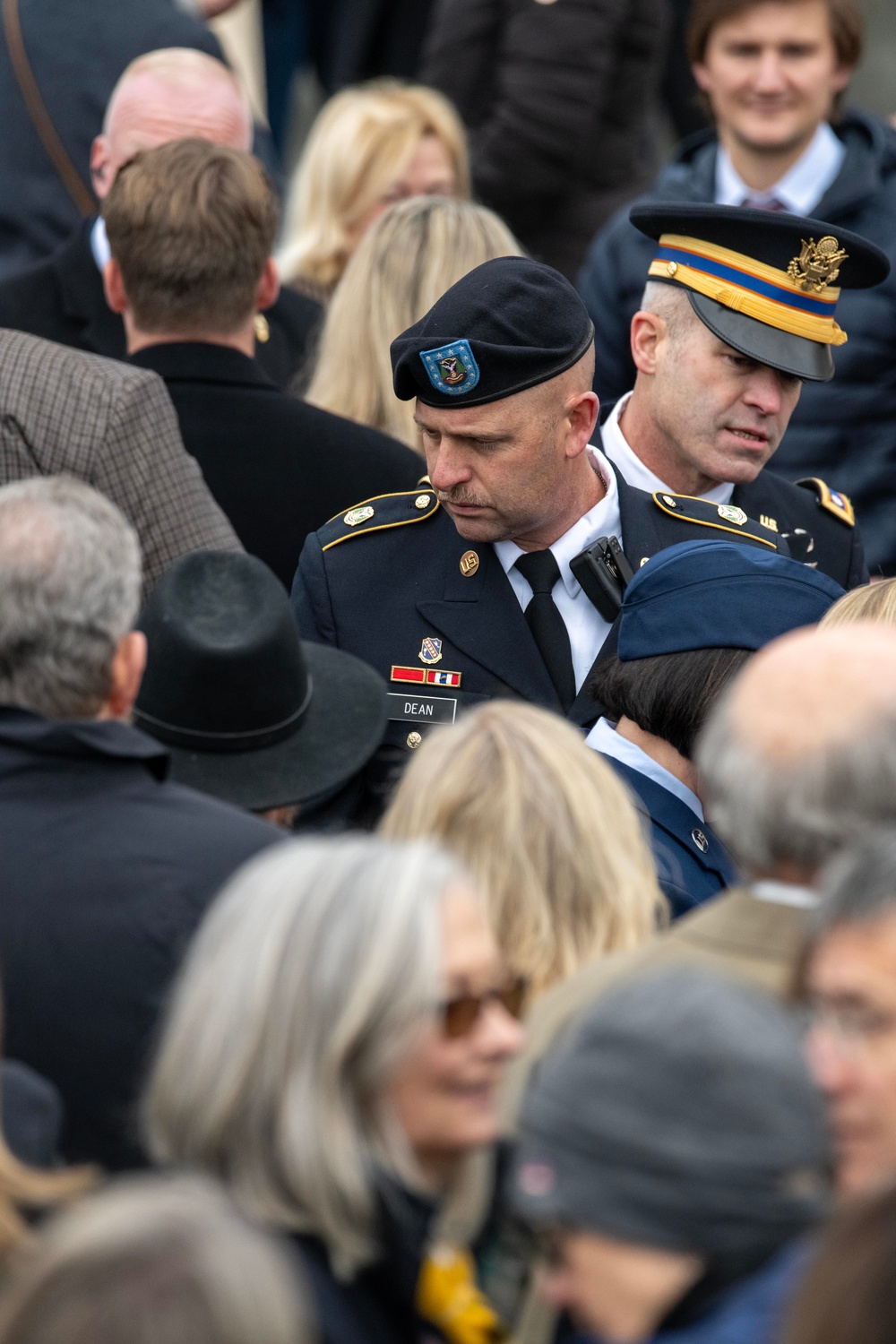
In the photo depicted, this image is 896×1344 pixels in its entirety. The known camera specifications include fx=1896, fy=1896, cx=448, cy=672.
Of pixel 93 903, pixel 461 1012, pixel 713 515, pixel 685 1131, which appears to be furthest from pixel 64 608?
pixel 713 515

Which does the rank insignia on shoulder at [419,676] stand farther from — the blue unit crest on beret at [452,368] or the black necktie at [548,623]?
the blue unit crest on beret at [452,368]

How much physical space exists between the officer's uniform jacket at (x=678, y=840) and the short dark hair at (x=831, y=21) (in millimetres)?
3219

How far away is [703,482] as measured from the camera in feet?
14.6

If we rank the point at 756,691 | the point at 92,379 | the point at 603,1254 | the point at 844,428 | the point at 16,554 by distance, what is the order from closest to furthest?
the point at 603,1254, the point at 756,691, the point at 16,554, the point at 92,379, the point at 844,428

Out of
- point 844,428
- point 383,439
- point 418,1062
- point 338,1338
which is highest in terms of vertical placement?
point 418,1062

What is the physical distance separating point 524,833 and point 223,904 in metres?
0.58

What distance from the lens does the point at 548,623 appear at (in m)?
3.79

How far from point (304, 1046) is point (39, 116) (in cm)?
439

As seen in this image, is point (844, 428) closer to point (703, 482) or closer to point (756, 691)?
point (703, 482)

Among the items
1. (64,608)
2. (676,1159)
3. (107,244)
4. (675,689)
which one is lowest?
(675,689)

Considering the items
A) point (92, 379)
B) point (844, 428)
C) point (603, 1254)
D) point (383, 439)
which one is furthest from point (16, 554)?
point (844, 428)

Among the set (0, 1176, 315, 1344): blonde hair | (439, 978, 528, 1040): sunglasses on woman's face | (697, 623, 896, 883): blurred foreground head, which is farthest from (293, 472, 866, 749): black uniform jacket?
(0, 1176, 315, 1344): blonde hair

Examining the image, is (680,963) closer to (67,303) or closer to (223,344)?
(223,344)

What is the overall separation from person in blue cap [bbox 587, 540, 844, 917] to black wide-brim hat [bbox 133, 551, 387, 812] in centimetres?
45
